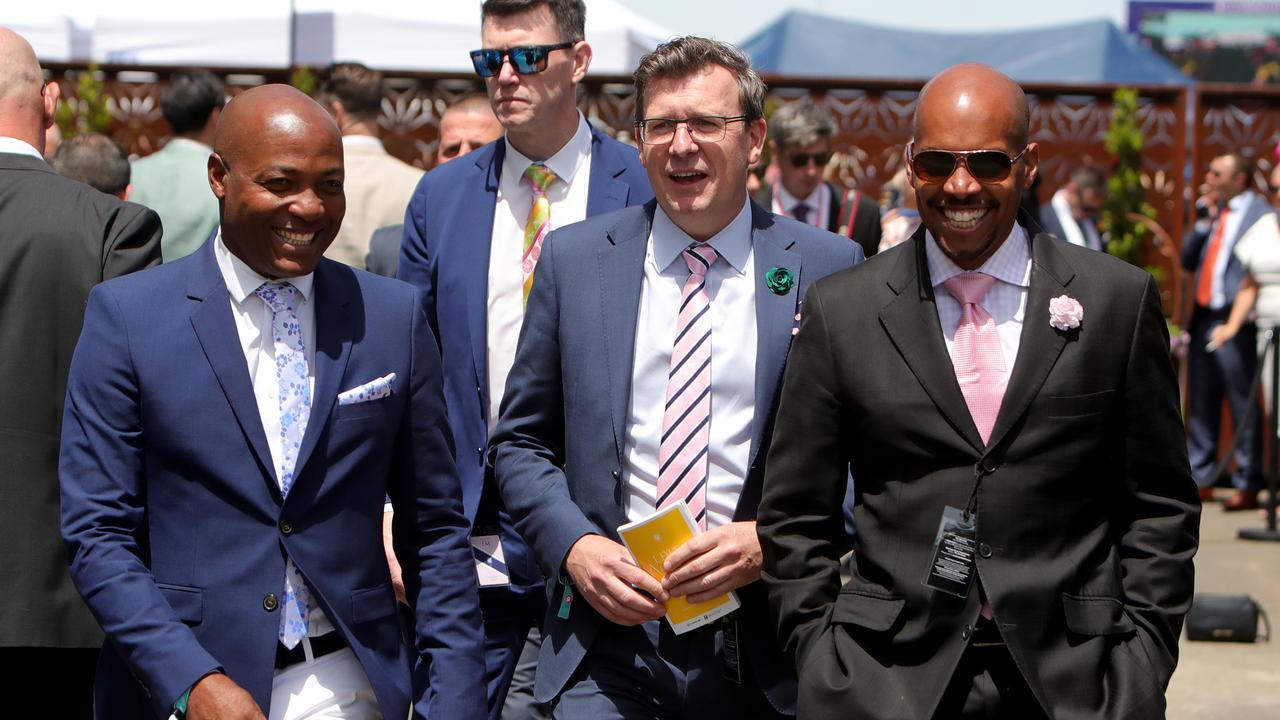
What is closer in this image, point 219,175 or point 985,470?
point 985,470

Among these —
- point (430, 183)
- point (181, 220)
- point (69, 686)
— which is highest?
point (430, 183)

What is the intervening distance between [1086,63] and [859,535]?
47.1 ft

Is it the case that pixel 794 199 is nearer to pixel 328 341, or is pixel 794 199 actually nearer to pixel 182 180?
pixel 182 180

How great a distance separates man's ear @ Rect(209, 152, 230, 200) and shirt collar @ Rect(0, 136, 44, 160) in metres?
1.35

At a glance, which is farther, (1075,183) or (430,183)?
(1075,183)

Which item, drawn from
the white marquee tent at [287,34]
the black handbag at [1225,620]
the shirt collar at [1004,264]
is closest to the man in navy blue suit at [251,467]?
the shirt collar at [1004,264]

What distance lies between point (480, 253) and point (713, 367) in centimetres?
129

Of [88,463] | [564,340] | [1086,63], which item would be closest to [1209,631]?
[564,340]

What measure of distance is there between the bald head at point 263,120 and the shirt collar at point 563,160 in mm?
1748

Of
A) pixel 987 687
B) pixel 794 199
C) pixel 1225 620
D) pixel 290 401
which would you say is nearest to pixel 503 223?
pixel 290 401

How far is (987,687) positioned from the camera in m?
3.29

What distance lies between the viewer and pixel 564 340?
13.2ft

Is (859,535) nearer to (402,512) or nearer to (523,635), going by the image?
(402,512)

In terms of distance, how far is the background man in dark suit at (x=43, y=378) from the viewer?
4219 mm
